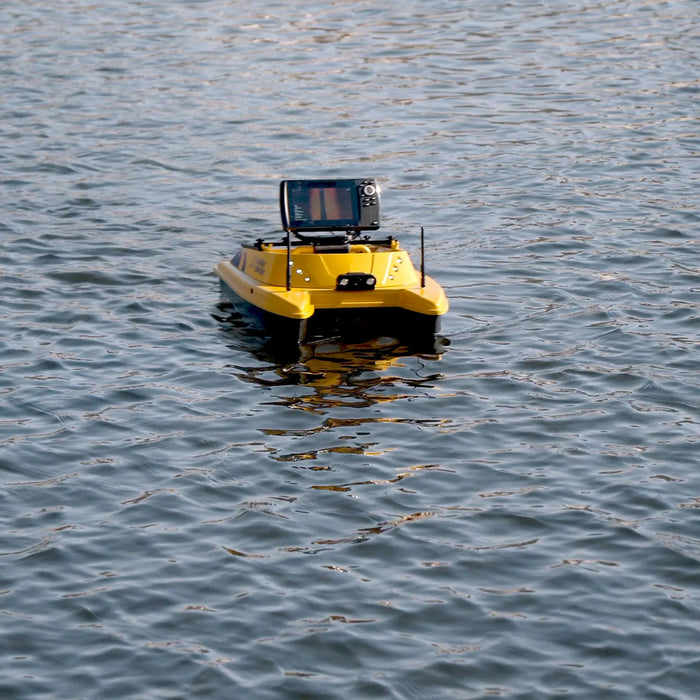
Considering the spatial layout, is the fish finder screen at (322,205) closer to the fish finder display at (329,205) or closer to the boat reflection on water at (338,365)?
the fish finder display at (329,205)

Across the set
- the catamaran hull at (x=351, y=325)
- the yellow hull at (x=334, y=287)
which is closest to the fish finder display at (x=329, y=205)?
the yellow hull at (x=334, y=287)

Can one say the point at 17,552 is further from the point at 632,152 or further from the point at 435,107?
the point at 435,107

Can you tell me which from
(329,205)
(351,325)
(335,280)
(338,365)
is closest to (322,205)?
(329,205)

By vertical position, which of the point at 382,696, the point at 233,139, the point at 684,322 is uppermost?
the point at 233,139

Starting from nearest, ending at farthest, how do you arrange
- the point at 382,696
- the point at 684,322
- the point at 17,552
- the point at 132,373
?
the point at 382,696 → the point at 17,552 → the point at 132,373 → the point at 684,322

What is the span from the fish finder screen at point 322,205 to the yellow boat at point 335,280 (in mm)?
12

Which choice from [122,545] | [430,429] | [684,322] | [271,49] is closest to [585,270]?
[684,322]

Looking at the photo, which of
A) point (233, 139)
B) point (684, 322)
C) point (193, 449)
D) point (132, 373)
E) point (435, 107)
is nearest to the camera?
point (193, 449)

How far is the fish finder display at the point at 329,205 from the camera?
16.8 m

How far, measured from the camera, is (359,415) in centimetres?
1461

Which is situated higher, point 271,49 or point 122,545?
point 271,49

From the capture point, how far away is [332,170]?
82.8 feet

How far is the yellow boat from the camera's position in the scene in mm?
16156

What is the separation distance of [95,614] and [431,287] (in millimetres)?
7229
